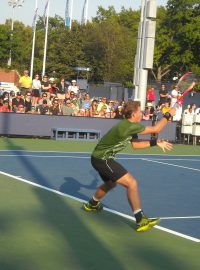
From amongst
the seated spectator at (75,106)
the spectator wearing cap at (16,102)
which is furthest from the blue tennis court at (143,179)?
the seated spectator at (75,106)

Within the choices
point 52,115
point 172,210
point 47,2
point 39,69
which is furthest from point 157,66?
point 172,210

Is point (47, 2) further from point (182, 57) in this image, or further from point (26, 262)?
point (26, 262)

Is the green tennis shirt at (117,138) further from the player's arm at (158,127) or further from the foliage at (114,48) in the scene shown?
the foliage at (114,48)

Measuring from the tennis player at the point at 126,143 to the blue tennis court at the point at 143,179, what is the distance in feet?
1.80

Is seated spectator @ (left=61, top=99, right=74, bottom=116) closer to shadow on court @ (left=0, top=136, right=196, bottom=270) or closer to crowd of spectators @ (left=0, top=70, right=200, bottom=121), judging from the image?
crowd of spectators @ (left=0, top=70, right=200, bottom=121)

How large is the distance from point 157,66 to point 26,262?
230 ft

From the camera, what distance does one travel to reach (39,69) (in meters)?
77.6

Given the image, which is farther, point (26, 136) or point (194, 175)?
point (26, 136)

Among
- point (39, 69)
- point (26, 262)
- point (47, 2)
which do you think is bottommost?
point (26, 262)

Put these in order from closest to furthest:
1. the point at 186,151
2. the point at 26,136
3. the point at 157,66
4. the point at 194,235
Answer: the point at 194,235
the point at 186,151
the point at 26,136
the point at 157,66

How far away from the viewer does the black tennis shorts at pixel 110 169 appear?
27.2 feet

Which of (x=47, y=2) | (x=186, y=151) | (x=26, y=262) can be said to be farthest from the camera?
(x=47, y=2)

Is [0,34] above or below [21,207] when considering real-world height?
above

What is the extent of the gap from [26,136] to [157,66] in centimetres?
5398
